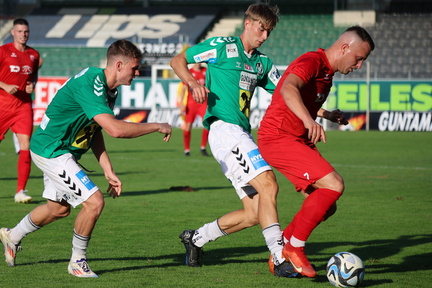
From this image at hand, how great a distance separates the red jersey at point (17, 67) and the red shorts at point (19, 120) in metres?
0.16

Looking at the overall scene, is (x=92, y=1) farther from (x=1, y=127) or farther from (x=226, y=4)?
(x=1, y=127)

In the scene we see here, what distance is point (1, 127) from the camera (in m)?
11.9

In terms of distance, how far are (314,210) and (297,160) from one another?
426 millimetres

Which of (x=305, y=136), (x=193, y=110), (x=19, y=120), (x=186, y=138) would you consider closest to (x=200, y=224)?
(x=305, y=136)

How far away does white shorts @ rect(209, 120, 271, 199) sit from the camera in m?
6.71

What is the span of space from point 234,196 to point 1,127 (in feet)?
12.2

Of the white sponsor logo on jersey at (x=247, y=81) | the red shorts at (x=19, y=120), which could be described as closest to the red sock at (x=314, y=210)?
the white sponsor logo on jersey at (x=247, y=81)

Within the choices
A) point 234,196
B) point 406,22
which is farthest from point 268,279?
point 406,22

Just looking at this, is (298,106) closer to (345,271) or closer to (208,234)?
(345,271)

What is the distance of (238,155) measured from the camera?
268 inches

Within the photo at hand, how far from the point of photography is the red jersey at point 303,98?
6281mm

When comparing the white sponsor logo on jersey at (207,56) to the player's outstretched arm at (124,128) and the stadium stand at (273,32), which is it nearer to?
the player's outstretched arm at (124,128)

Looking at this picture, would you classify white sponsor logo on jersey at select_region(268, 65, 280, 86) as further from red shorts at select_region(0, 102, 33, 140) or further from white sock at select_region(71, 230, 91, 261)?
red shorts at select_region(0, 102, 33, 140)

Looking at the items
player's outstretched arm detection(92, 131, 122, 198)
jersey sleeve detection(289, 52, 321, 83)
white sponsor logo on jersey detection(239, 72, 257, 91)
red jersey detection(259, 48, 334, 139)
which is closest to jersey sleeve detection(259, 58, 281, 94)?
white sponsor logo on jersey detection(239, 72, 257, 91)
